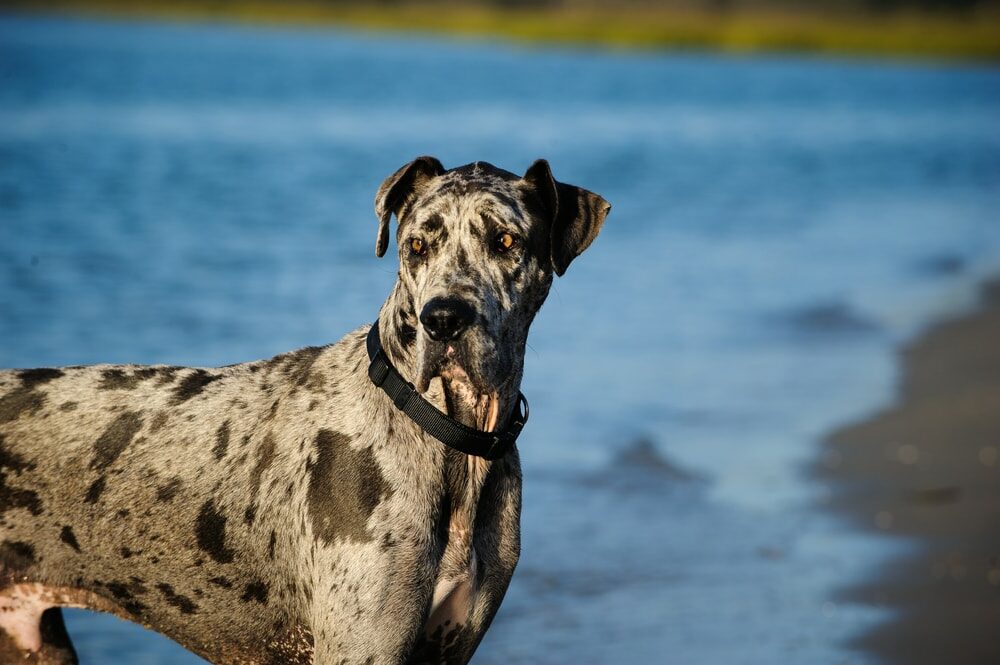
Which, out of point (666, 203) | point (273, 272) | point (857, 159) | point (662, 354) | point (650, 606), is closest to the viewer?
point (650, 606)

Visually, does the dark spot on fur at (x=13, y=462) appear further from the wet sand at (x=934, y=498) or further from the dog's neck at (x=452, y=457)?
the wet sand at (x=934, y=498)

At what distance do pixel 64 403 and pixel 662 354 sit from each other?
933 centimetres

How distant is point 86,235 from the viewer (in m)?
20.4

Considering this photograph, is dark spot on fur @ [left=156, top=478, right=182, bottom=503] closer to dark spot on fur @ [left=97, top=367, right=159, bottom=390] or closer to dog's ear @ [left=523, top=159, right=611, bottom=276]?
dark spot on fur @ [left=97, top=367, right=159, bottom=390]

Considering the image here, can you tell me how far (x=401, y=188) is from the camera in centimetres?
535

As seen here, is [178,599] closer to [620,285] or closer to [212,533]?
[212,533]

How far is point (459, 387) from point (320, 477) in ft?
1.85

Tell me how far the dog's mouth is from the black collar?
0.05m

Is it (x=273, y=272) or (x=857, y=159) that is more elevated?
(x=857, y=159)

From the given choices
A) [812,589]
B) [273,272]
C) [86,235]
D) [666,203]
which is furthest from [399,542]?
[666,203]

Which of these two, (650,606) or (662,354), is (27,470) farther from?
(662,354)

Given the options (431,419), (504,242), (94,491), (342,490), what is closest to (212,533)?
(94,491)

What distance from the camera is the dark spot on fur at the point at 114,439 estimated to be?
5242mm

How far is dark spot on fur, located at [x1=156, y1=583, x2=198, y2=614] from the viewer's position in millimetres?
5199
